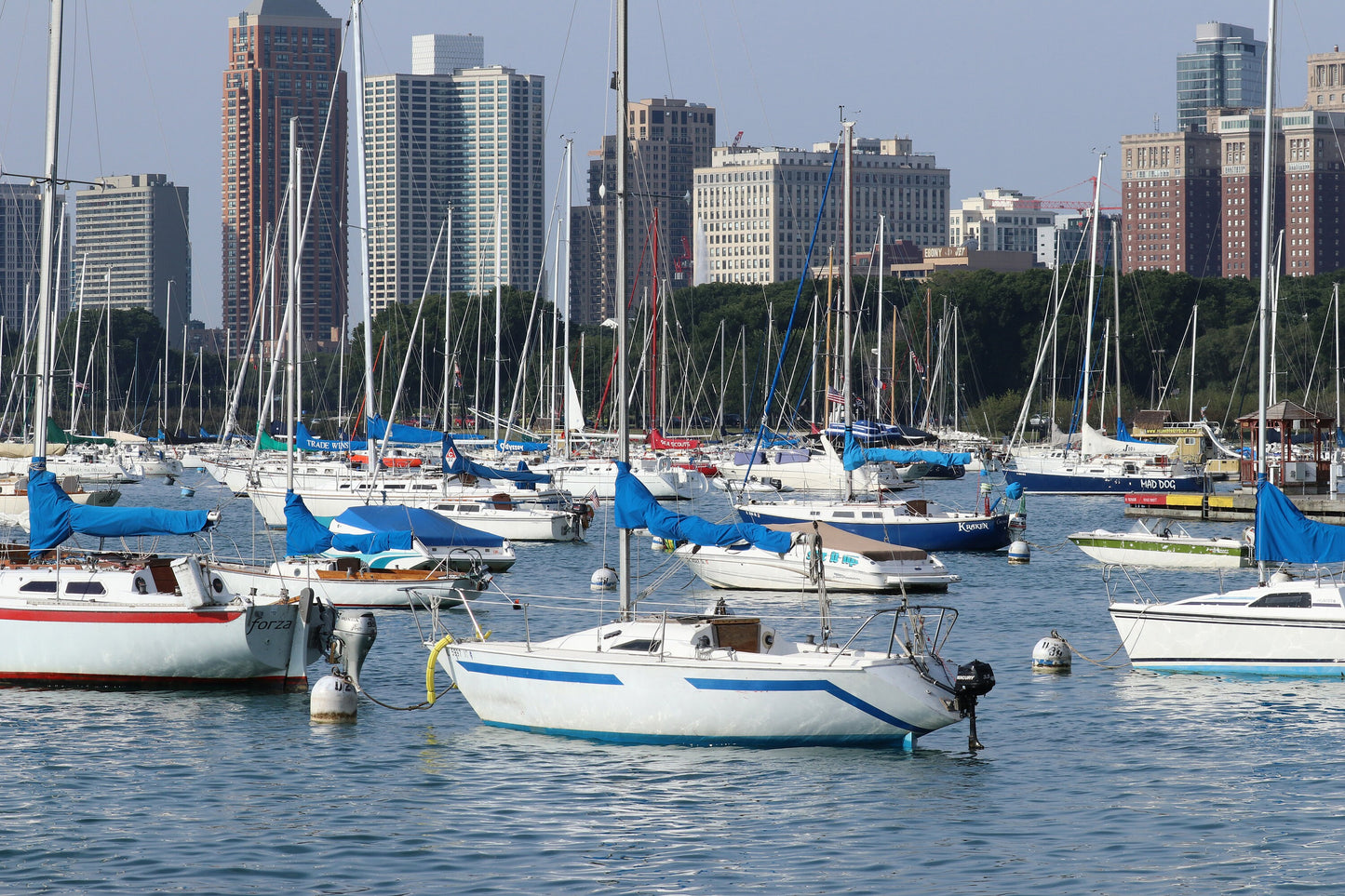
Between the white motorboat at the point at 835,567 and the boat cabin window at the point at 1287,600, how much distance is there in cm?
1332

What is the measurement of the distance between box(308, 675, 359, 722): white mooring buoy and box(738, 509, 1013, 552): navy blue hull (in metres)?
25.0

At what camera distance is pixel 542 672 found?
2516cm

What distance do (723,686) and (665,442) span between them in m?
61.3

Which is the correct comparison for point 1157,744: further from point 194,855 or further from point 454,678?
point 194,855

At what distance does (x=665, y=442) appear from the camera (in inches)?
3361

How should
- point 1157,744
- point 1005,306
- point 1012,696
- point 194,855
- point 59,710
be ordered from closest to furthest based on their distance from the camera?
point 194,855, point 1157,744, point 59,710, point 1012,696, point 1005,306

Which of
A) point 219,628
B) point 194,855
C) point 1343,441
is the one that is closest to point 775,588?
point 219,628

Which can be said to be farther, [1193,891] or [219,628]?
[219,628]

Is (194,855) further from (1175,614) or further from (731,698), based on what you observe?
(1175,614)

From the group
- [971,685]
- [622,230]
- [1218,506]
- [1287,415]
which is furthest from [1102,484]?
[971,685]

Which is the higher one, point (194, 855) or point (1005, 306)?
point (1005, 306)

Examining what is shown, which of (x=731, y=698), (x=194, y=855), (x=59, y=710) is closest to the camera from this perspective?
(x=194, y=855)

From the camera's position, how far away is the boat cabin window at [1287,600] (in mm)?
29859

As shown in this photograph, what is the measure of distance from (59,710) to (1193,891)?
1802 centimetres
